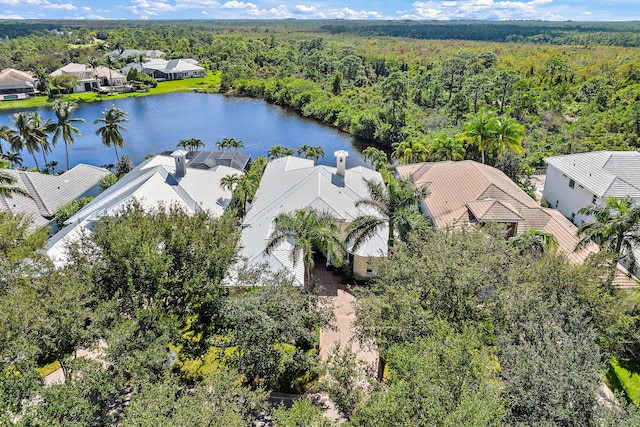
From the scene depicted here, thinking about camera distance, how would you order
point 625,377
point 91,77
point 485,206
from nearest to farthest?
point 625,377 → point 485,206 → point 91,77

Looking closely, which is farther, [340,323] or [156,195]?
[156,195]

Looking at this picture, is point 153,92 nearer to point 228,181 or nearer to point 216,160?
point 216,160

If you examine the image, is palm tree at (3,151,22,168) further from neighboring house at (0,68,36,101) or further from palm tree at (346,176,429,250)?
neighboring house at (0,68,36,101)

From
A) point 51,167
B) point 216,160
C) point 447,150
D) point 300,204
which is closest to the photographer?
point 300,204

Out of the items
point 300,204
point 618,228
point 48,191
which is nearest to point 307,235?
point 300,204

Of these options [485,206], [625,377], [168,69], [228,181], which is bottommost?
[625,377]

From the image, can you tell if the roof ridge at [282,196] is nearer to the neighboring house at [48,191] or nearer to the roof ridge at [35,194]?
the neighboring house at [48,191]

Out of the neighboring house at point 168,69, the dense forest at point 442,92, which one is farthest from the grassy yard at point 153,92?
the dense forest at point 442,92

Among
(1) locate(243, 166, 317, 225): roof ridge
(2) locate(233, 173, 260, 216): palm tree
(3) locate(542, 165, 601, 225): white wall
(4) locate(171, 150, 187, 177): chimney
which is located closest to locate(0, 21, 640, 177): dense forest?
(3) locate(542, 165, 601, 225): white wall
